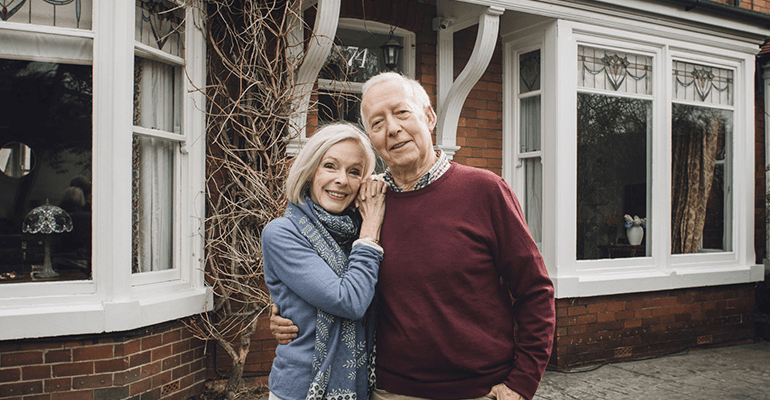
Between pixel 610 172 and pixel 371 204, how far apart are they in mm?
4043

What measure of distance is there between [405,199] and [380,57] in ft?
10.8

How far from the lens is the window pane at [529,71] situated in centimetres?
518

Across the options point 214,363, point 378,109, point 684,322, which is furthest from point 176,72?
point 684,322

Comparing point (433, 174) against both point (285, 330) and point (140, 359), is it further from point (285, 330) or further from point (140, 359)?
point (140, 359)

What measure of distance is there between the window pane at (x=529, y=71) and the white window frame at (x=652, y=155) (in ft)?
0.23

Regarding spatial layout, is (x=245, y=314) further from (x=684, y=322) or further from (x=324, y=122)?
(x=684, y=322)

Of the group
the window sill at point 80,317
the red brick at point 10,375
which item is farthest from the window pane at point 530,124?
the red brick at point 10,375

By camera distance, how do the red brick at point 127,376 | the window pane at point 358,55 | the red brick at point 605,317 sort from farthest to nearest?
the red brick at point 605,317, the window pane at point 358,55, the red brick at point 127,376

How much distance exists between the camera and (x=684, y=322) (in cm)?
559

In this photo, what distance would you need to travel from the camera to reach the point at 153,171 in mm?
3766

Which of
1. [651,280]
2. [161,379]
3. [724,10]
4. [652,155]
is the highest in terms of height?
[724,10]

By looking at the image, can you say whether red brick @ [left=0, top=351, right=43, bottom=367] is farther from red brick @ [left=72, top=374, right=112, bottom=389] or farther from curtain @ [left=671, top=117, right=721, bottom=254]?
curtain @ [left=671, top=117, right=721, bottom=254]

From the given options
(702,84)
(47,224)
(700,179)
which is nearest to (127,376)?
(47,224)

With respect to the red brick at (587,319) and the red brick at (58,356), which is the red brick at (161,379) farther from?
the red brick at (587,319)
